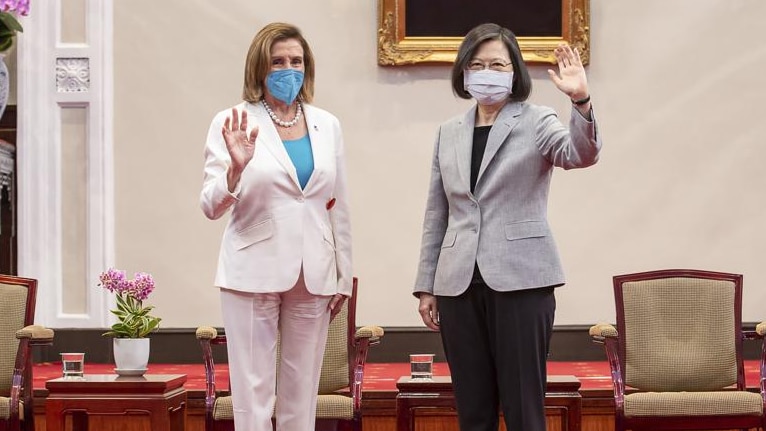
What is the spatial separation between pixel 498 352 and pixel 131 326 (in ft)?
5.33

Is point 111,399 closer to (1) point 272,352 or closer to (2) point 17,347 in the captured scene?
(2) point 17,347

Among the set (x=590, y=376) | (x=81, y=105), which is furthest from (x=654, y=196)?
(x=81, y=105)

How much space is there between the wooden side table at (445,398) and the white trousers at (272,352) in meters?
0.78

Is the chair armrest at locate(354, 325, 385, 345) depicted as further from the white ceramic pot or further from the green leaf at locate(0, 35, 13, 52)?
the green leaf at locate(0, 35, 13, 52)

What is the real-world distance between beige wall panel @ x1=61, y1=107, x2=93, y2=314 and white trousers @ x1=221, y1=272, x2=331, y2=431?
299 centimetres

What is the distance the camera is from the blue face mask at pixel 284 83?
271cm

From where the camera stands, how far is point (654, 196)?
17.6ft

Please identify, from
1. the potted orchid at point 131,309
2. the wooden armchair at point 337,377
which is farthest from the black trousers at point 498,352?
the potted orchid at point 131,309

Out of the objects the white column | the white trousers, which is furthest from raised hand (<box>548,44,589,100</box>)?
the white column

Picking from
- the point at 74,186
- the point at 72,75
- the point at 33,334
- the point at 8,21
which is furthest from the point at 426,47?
the point at 8,21

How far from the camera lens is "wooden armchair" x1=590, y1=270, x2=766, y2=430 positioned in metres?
3.35

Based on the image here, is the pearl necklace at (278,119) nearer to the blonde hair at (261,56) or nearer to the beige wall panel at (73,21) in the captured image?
the blonde hair at (261,56)

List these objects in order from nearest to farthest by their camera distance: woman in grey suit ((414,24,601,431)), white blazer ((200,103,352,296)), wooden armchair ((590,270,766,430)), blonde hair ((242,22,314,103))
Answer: woman in grey suit ((414,24,601,431)), white blazer ((200,103,352,296)), blonde hair ((242,22,314,103)), wooden armchair ((590,270,766,430))

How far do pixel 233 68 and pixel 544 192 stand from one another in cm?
314
